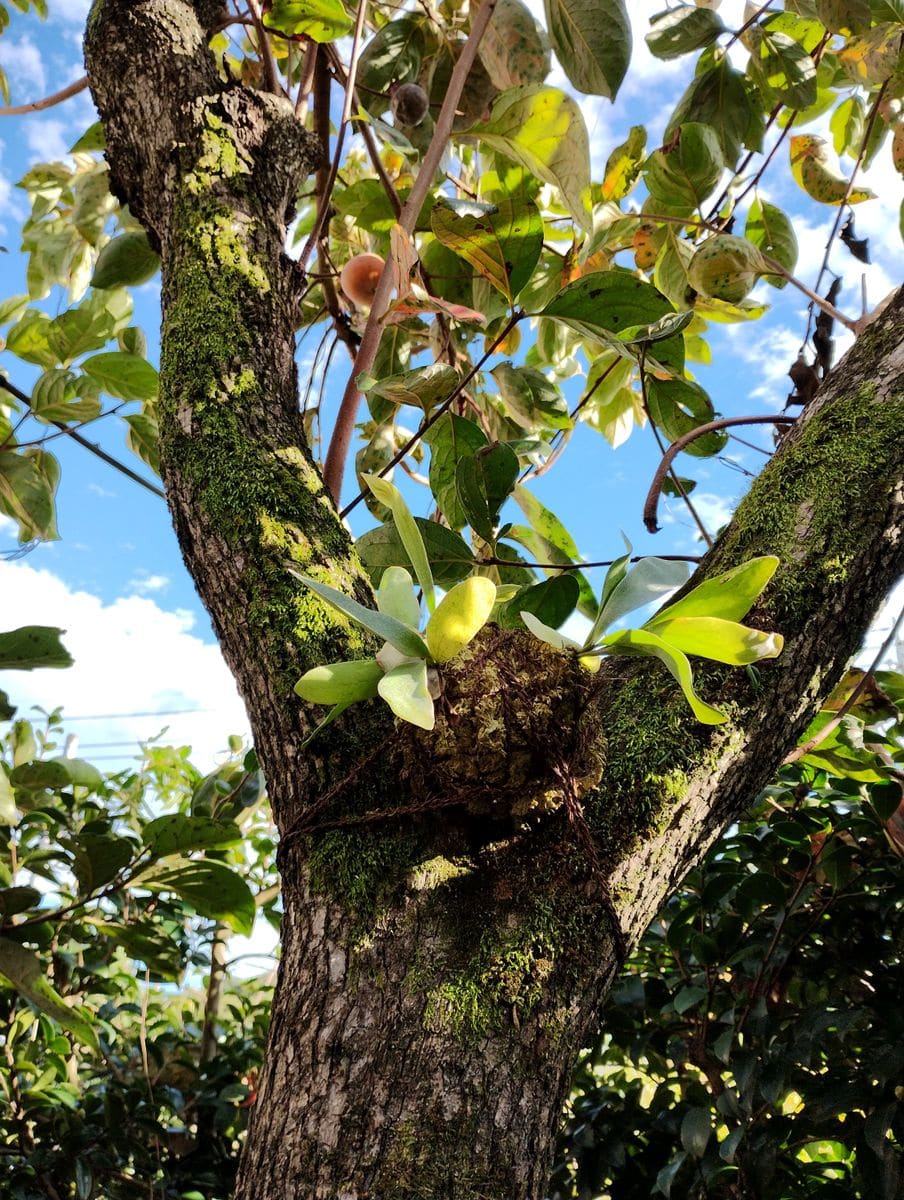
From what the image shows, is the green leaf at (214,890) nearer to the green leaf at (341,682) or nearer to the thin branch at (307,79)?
the green leaf at (341,682)

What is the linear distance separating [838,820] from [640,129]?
1.05 m

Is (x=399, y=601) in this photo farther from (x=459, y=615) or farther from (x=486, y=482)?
(x=486, y=482)

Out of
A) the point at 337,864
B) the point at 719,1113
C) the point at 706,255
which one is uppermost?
the point at 706,255

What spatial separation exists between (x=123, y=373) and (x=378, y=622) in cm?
85

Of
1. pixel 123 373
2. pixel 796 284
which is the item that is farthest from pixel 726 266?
pixel 123 373

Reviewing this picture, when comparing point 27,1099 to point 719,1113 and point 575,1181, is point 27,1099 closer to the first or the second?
point 575,1181

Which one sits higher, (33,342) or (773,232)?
(773,232)

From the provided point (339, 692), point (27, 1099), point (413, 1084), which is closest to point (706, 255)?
point (339, 692)

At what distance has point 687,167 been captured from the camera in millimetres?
1125

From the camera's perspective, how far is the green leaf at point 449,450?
0.99 meters

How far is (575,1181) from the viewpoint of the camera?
1072 mm

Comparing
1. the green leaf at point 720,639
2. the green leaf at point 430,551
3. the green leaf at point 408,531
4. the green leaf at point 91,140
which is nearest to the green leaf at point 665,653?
the green leaf at point 720,639

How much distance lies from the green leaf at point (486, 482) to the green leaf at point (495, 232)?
6.4 inches

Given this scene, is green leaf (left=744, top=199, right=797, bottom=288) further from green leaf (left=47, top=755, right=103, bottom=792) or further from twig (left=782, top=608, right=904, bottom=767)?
green leaf (left=47, top=755, right=103, bottom=792)
